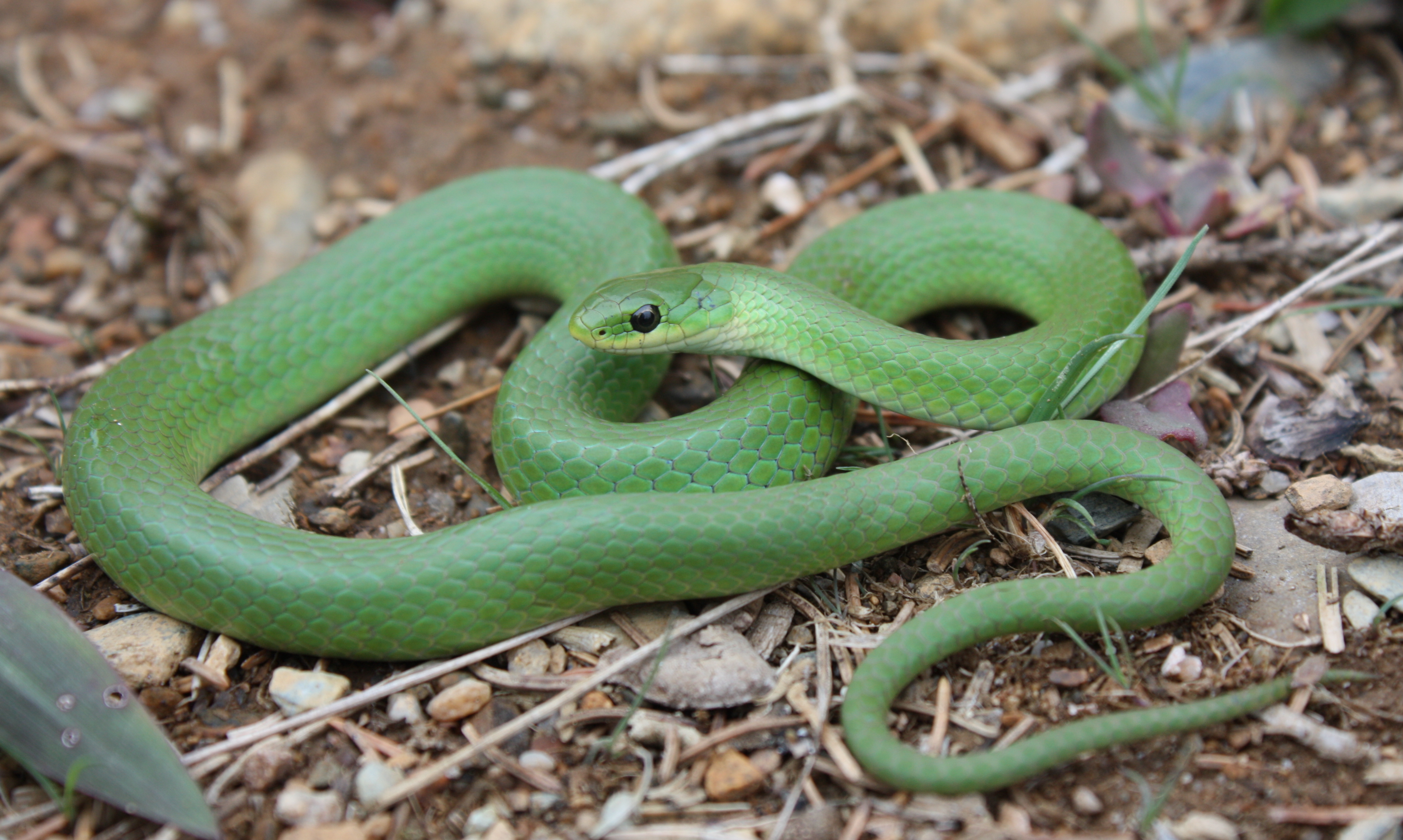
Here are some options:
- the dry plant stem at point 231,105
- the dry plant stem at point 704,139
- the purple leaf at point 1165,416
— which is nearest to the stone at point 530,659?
the purple leaf at point 1165,416

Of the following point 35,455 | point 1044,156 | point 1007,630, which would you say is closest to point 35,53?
point 35,455

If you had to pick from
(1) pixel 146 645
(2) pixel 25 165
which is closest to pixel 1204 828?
(1) pixel 146 645

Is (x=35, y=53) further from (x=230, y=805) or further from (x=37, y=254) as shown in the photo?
(x=230, y=805)

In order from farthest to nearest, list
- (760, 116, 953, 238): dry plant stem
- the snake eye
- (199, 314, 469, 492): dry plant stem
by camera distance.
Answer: (760, 116, 953, 238): dry plant stem < (199, 314, 469, 492): dry plant stem < the snake eye

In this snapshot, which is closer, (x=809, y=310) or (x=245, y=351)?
(x=809, y=310)

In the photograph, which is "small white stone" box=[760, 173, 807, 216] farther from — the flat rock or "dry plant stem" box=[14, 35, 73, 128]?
"dry plant stem" box=[14, 35, 73, 128]

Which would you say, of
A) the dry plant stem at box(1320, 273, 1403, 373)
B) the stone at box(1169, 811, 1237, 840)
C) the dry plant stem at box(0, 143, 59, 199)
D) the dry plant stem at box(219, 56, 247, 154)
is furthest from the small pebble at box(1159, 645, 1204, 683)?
the dry plant stem at box(0, 143, 59, 199)
